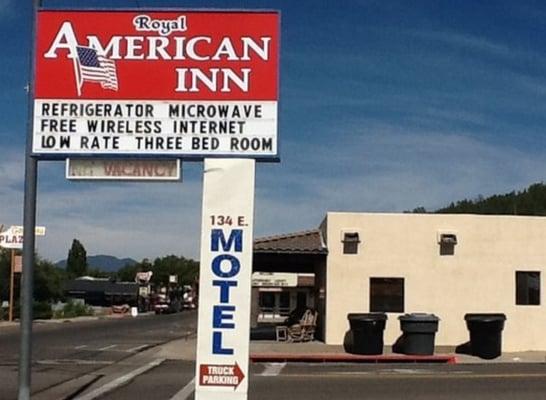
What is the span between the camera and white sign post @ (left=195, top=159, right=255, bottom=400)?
35.9 feet

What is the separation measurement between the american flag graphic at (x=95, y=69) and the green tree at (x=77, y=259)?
154935 millimetres

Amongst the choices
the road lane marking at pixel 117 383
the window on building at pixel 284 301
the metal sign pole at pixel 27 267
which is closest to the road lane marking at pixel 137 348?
the road lane marking at pixel 117 383

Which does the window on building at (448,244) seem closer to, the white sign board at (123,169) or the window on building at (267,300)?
the white sign board at (123,169)

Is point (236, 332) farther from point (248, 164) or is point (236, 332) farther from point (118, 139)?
point (118, 139)

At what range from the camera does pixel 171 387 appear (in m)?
19.4

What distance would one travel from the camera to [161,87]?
11711 millimetres

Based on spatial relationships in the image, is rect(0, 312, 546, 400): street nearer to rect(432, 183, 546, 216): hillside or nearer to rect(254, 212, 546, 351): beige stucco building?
rect(254, 212, 546, 351): beige stucco building

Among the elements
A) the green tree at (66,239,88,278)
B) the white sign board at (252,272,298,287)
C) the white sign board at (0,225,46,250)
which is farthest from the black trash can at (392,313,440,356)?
the green tree at (66,239,88,278)

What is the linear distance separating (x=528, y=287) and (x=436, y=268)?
300 cm

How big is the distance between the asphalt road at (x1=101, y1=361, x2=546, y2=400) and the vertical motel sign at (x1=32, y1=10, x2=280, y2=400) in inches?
276

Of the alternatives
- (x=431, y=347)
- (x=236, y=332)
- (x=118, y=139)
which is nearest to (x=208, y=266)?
(x=236, y=332)

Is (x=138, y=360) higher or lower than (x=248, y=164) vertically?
lower

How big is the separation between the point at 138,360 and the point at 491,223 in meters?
12.1

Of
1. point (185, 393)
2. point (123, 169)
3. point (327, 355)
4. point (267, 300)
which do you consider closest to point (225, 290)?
point (123, 169)
